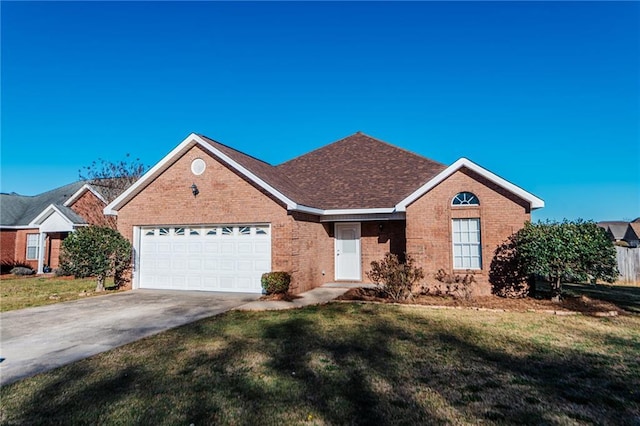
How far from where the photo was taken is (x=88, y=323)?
8.59 m

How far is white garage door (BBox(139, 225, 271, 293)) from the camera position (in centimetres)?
1299

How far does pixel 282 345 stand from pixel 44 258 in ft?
76.8

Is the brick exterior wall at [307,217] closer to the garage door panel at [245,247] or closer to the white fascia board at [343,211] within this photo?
the white fascia board at [343,211]

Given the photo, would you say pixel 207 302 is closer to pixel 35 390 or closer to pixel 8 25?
pixel 35 390

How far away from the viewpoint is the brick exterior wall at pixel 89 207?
936 inches

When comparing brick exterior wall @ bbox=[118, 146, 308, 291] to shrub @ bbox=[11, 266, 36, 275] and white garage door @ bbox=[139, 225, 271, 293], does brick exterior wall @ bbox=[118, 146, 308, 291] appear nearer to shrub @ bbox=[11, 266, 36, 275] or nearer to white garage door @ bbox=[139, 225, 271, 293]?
white garage door @ bbox=[139, 225, 271, 293]

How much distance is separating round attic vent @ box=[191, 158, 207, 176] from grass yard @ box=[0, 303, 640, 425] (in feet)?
23.8

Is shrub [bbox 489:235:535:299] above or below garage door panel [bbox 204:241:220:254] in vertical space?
below

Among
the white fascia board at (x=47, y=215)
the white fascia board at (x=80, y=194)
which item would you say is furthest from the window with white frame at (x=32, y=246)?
the white fascia board at (x=80, y=194)

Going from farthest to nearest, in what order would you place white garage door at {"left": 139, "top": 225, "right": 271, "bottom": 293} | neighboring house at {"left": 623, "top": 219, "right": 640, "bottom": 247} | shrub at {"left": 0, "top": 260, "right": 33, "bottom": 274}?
neighboring house at {"left": 623, "top": 219, "right": 640, "bottom": 247} < shrub at {"left": 0, "top": 260, "right": 33, "bottom": 274} < white garage door at {"left": 139, "top": 225, "right": 271, "bottom": 293}

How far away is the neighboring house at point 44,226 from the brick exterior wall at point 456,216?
20021mm

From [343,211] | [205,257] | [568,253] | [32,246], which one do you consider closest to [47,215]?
[32,246]

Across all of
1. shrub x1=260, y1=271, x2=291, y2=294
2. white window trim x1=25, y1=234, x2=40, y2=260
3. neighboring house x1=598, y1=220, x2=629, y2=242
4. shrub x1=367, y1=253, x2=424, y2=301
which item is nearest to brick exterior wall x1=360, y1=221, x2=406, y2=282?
shrub x1=367, y1=253, x2=424, y2=301

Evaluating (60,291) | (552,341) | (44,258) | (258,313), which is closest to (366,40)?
(258,313)
